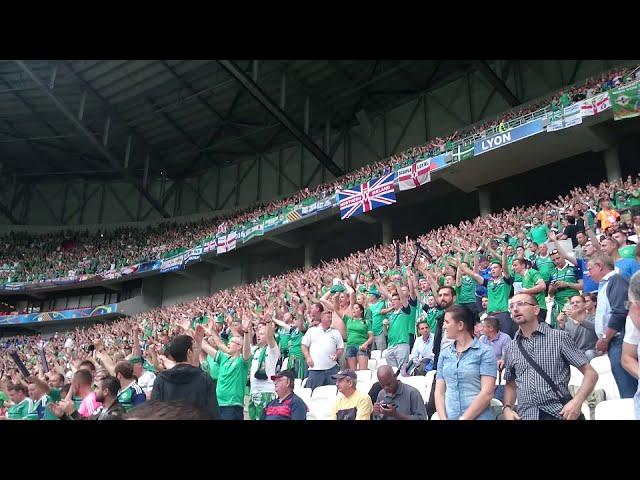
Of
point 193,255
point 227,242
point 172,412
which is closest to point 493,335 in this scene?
point 172,412

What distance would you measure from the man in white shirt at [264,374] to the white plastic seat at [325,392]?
0.49 meters

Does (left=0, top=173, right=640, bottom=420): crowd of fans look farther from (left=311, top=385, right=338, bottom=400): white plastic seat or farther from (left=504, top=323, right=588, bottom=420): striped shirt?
(left=311, top=385, right=338, bottom=400): white plastic seat

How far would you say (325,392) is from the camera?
245 inches

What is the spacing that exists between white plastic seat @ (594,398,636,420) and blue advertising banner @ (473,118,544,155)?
15103mm

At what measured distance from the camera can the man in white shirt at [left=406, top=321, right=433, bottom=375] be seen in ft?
21.4

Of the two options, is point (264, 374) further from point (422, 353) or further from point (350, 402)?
point (422, 353)

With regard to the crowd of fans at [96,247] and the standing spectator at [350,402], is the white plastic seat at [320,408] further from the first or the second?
the crowd of fans at [96,247]

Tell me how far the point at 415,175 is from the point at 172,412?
1815cm

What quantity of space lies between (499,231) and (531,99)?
12.5 meters

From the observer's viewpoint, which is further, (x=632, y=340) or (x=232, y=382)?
(x=232, y=382)

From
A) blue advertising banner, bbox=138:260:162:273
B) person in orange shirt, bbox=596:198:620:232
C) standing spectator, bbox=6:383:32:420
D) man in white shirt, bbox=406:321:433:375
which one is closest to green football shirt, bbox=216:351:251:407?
man in white shirt, bbox=406:321:433:375

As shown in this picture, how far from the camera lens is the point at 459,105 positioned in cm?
2614
